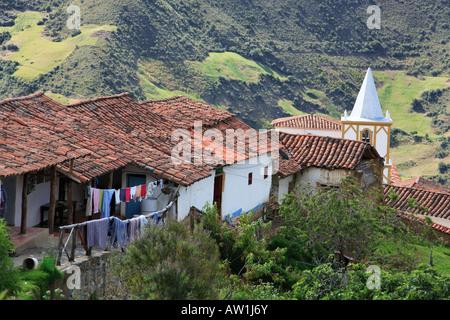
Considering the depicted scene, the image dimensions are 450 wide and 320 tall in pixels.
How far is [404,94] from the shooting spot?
3578 inches

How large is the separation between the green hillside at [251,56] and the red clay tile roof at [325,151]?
31.7m

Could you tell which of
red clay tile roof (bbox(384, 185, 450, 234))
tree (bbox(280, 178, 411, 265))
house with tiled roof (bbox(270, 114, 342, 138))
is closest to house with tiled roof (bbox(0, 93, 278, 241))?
tree (bbox(280, 178, 411, 265))

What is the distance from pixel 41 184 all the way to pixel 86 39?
5070cm

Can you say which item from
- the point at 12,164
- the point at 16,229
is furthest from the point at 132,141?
the point at 12,164

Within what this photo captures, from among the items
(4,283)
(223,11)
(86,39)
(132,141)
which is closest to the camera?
(4,283)

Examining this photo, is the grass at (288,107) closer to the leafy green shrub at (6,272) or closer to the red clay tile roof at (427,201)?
the red clay tile roof at (427,201)

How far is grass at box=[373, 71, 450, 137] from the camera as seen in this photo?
84.2 meters

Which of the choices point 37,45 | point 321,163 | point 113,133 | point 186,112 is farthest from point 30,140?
point 37,45

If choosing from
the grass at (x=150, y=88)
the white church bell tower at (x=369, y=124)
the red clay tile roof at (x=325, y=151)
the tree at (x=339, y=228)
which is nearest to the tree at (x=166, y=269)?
the tree at (x=339, y=228)

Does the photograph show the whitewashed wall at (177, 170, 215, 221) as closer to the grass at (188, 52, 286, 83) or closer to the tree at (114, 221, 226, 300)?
the tree at (114, 221, 226, 300)

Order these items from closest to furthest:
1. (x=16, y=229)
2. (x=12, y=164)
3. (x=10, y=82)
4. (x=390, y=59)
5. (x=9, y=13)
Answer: (x=12, y=164) < (x=16, y=229) < (x=10, y=82) < (x=9, y=13) < (x=390, y=59)

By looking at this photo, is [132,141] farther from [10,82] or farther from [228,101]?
[228,101]

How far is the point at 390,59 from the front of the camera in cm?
9850

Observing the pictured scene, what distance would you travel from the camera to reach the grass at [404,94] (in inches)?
3314
